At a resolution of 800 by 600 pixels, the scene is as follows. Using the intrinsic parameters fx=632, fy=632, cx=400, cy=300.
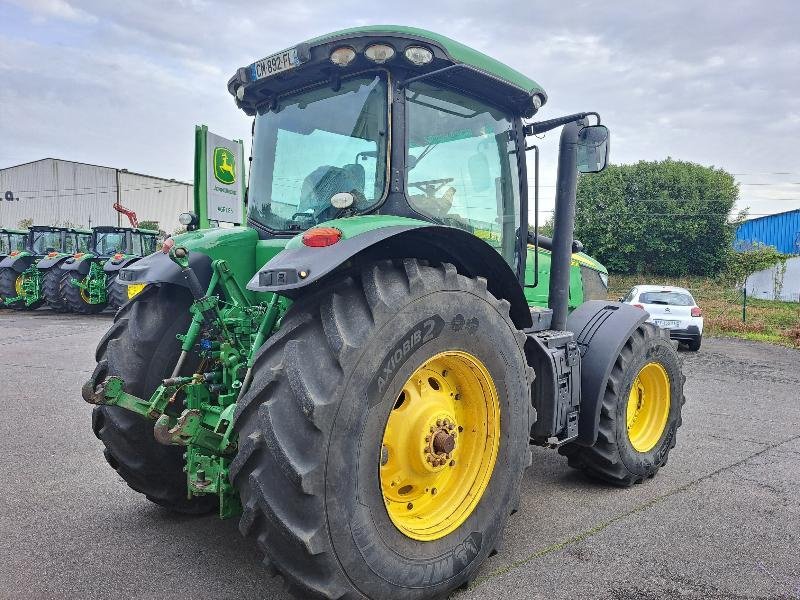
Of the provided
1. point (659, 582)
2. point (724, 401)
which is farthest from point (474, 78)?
point (724, 401)

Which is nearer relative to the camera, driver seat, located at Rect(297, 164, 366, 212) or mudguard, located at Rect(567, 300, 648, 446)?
driver seat, located at Rect(297, 164, 366, 212)

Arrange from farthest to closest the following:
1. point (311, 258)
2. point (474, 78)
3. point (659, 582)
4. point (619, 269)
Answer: point (619, 269), point (474, 78), point (659, 582), point (311, 258)

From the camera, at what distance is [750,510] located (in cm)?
379

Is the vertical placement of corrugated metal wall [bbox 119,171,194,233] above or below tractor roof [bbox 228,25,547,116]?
above

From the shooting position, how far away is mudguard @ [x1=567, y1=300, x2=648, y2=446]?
3881 mm

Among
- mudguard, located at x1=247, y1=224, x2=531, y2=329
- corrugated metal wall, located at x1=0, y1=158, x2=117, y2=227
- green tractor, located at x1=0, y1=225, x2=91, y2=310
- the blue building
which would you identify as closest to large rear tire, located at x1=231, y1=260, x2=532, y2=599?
mudguard, located at x1=247, y1=224, x2=531, y2=329

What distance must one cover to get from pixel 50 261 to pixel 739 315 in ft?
63.8

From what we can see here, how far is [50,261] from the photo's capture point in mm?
16625

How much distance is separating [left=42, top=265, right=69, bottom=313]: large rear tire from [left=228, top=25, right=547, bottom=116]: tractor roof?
14968 mm

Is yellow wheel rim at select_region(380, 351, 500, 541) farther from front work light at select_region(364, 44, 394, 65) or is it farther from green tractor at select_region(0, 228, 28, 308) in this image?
green tractor at select_region(0, 228, 28, 308)

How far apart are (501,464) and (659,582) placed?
881 mm

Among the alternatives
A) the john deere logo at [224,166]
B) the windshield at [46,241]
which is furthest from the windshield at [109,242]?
the john deere logo at [224,166]

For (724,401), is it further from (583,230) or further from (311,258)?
(583,230)

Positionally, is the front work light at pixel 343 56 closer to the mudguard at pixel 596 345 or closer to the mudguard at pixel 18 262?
the mudguard at pixel 596 345
